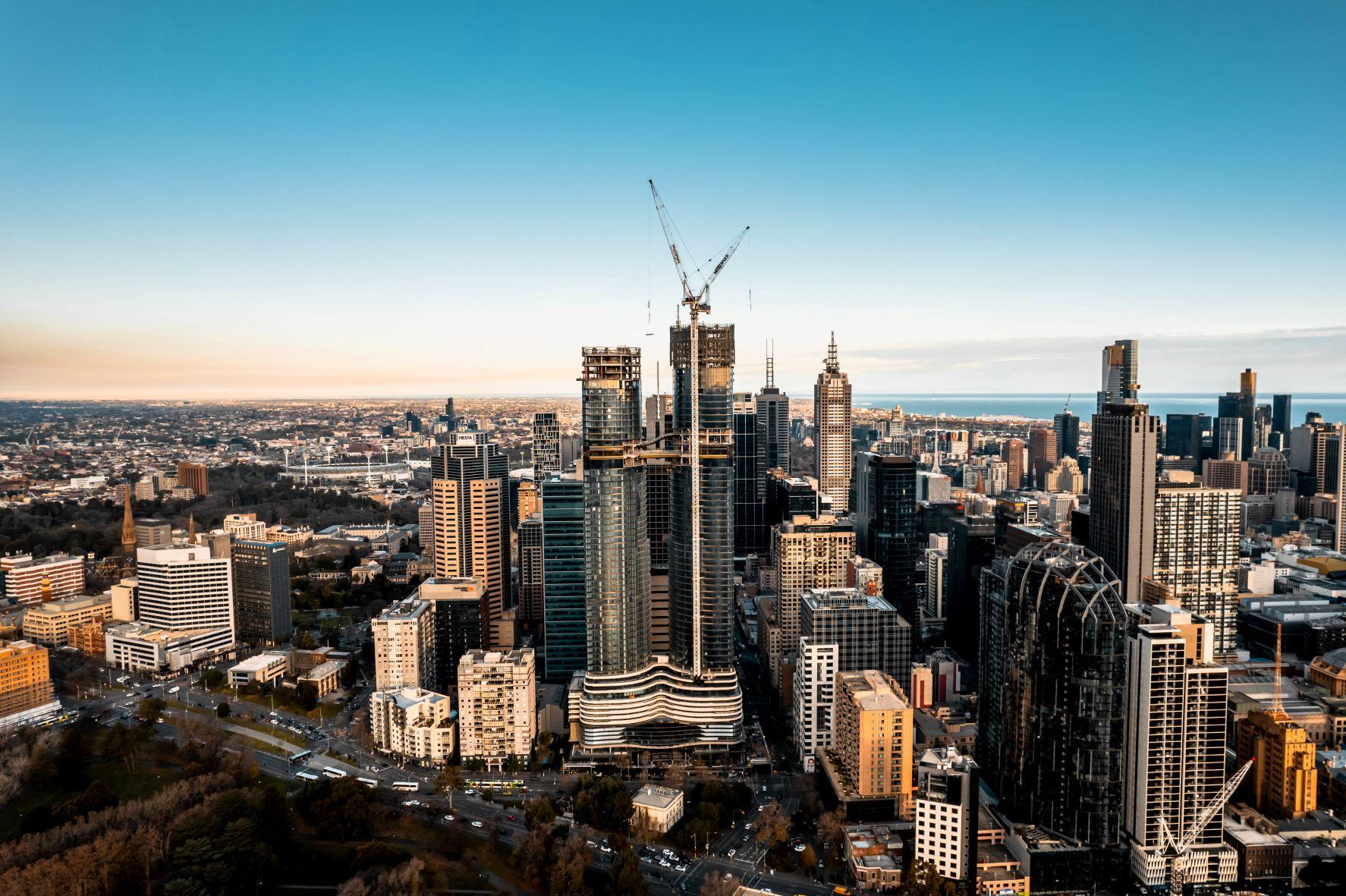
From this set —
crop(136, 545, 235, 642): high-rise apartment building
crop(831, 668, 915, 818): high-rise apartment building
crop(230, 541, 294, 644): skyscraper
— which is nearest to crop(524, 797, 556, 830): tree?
crop(831, 668, 915, 818): high-rise apartment building

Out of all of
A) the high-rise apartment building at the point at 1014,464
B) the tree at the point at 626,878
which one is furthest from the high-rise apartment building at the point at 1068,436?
the tree at the point at 626,878


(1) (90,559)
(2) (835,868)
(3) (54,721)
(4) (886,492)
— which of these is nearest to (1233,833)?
(2) (835,868)

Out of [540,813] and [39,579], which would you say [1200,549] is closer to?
[540,813]

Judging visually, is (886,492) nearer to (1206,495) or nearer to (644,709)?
(1206,495)

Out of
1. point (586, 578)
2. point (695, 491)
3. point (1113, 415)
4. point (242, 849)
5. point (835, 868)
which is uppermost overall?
point (1113, 415)

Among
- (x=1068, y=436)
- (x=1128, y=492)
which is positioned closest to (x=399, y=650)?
(x=1128, y=492)
